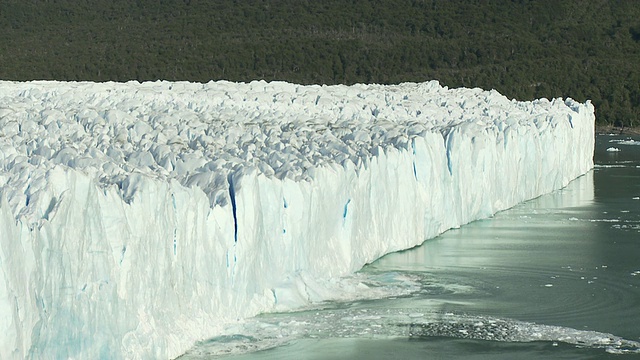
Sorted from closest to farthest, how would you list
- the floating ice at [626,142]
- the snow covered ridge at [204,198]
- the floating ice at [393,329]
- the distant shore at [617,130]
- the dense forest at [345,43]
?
1. the snow covered ridge at [204,198]
2. the floating ice at [393,329]
3. the floating ice at [626,142]
4. the distant shore at [617,130]
5. the dense forest at [345,43]

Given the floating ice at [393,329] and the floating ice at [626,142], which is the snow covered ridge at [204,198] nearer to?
the floating ice at [393,329]

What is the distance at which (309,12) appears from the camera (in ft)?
213

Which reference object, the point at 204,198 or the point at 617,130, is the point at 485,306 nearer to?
the point at 204,198

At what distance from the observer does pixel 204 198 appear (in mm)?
9625

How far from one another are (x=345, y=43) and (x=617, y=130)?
17333 millimetres

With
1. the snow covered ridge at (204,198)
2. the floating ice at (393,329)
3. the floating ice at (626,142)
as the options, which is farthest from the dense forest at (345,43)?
the floating ice at (393,329)

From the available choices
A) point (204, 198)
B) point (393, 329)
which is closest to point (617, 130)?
point (393, 329)

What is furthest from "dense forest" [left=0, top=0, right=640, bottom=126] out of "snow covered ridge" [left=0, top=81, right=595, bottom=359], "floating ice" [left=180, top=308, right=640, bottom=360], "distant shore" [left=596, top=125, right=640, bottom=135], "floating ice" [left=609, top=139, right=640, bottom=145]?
"floating ice" [left=180, top=308, right=640, bottom=360]

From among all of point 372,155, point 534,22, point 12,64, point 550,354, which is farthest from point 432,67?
point 550,354

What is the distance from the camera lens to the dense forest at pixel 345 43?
52.1 meters

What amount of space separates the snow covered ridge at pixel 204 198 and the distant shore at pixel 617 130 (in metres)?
23.3

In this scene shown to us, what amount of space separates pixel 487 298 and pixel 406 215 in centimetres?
307

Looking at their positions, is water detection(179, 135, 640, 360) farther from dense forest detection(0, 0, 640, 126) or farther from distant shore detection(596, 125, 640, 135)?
dense forest detection(0, 0, 640, 126)

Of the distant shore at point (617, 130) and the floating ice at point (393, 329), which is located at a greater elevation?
the distant shore at point (617, 130)
